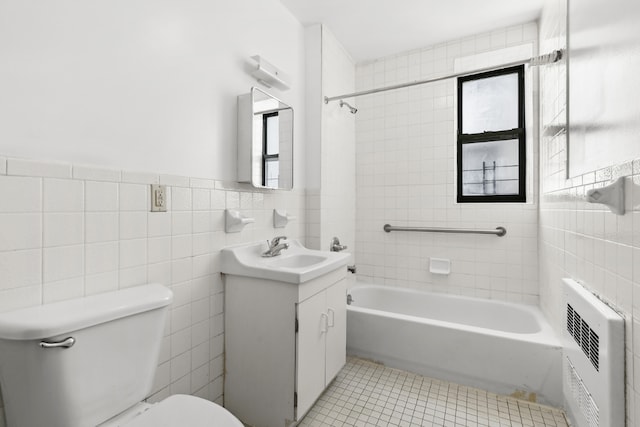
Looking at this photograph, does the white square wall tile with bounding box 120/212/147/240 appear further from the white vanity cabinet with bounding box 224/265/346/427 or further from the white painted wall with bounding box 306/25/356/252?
the white painted wall with bounding box 306/25/356/252

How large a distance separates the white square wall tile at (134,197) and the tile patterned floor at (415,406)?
129 centimetres

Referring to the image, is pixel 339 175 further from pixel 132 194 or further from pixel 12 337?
pixel 12 337

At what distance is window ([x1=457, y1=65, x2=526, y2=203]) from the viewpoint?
2443 millimetres

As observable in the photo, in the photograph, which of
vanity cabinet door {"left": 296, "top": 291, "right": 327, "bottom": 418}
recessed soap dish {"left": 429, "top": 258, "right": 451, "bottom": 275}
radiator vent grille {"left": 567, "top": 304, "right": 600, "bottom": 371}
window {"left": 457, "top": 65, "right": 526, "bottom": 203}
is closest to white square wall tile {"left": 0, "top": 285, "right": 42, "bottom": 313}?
vanity cabinet door {"left": 296, "top": 291, "right": 327, "bottom": 418}

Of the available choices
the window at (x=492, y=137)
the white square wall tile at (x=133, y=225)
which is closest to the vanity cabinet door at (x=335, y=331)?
the white square wall tile at (x=133, y=225)

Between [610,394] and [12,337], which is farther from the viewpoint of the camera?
[610,394]

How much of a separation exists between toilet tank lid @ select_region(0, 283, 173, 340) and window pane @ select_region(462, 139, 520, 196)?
2459 millimetres

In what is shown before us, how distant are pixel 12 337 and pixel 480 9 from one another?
2.95 metres

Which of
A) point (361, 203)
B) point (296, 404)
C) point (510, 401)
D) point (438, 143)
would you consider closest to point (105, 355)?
point (296, 404)

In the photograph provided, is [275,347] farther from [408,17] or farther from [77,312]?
[408,17]

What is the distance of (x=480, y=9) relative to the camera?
216cm

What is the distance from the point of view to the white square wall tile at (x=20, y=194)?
2.78 ft

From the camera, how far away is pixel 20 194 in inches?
34.6

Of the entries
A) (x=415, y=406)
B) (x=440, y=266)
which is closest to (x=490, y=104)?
(x=440, y=266)
